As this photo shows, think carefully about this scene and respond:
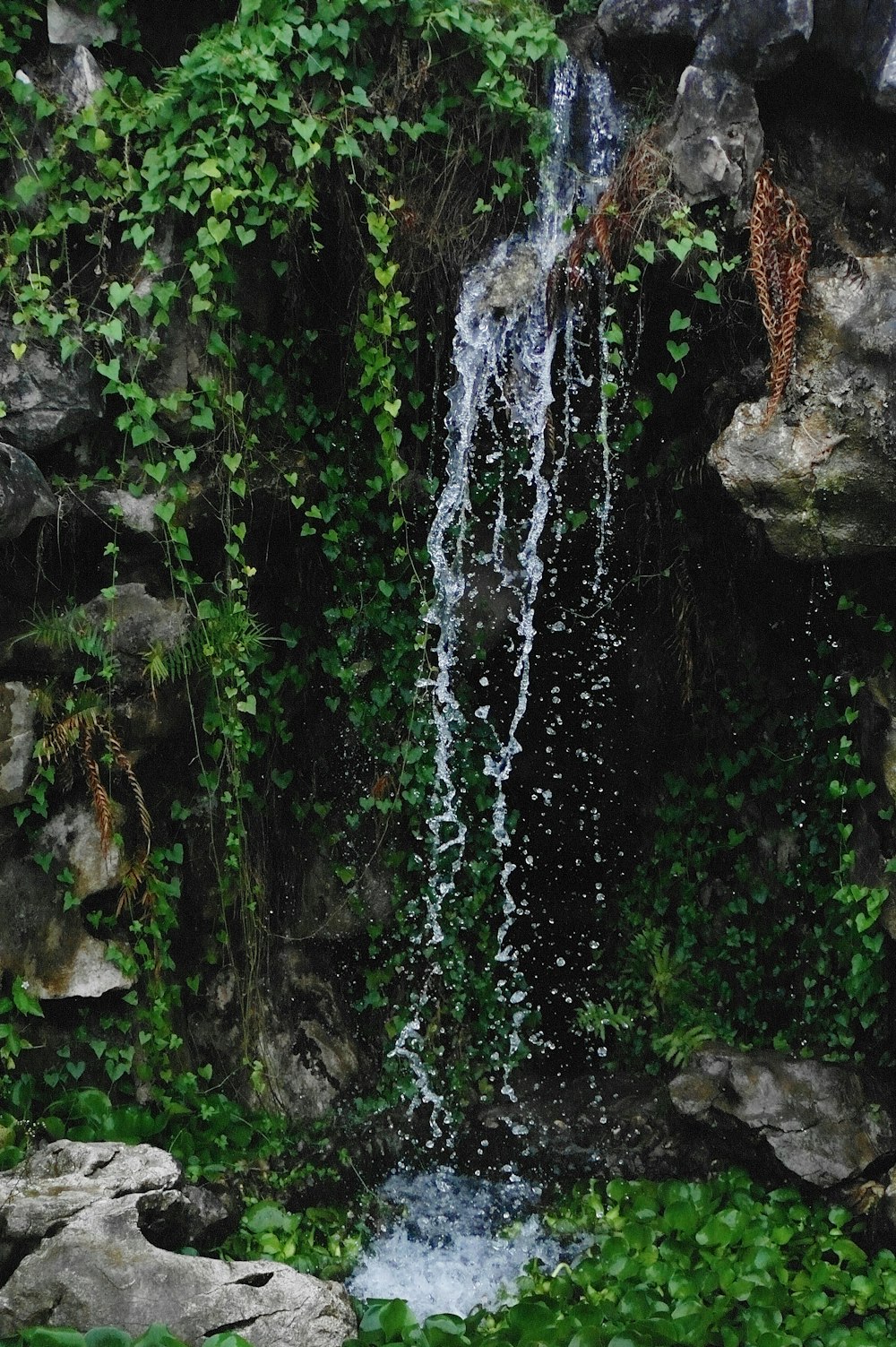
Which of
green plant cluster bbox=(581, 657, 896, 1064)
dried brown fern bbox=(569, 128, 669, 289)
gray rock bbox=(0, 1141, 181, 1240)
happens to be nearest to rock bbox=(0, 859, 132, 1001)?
gray rock bbox=(0, 1141, 181, 1240)

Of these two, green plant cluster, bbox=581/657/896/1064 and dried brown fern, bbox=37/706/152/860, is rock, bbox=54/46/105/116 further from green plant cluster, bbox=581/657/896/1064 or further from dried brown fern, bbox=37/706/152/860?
green plant cluster, bbox=581/657/896/1064

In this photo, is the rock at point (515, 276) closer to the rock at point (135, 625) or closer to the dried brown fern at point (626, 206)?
the dried brown fern at point (626, 206)

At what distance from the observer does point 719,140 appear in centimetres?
413

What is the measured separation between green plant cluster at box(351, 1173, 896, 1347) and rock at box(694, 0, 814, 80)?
162 inches

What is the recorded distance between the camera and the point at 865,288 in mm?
4078

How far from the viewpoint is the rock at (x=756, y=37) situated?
4035 mm

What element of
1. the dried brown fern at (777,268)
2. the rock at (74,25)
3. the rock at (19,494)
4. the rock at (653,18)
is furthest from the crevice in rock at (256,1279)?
the rock at (653,18)

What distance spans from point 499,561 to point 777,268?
1615mm

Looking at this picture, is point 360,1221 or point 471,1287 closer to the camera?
point 471,1287

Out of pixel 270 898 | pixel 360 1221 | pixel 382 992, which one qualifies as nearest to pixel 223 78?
pixel 270 898

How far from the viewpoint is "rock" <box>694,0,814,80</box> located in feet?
13.2

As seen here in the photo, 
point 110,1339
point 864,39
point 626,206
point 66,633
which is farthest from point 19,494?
point 864,39

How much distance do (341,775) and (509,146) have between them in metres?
2.62

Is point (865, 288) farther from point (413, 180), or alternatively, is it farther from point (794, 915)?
→ point (794, 915)
